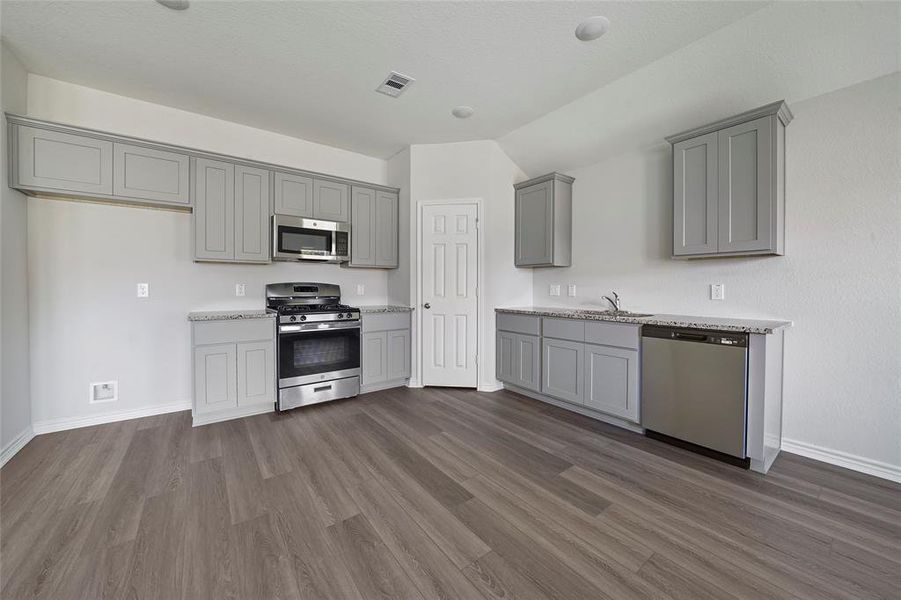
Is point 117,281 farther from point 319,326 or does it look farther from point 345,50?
point 345,50

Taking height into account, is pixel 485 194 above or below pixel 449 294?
above

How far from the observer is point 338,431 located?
2775mm

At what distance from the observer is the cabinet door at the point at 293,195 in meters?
3.40

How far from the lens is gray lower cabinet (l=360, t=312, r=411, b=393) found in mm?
3701

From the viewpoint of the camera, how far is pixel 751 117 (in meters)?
2.30

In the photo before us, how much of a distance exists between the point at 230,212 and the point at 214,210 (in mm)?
121

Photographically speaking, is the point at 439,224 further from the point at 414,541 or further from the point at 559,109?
the point at 414,541

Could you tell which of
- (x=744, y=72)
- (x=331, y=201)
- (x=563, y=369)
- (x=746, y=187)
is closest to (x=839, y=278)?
(x=746, y=187)

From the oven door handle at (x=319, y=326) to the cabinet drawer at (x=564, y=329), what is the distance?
6.30 ft

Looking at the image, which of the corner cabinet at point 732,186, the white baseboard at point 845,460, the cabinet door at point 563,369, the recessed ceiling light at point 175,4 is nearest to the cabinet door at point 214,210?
the recessed ceiling light at point 175,4

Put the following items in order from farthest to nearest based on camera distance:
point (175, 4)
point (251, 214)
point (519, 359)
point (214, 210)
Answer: point (519, 359), point (251, 214), point (214, 210), point (175, 4)

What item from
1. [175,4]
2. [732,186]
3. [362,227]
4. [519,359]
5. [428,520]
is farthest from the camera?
[362,227]

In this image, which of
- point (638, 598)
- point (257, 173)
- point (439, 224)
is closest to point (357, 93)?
point (257, 173)

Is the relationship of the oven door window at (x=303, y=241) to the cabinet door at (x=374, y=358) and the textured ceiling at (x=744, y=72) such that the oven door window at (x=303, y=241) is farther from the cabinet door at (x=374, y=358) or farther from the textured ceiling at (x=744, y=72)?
the textured ceiling at (x=744, y=72)
